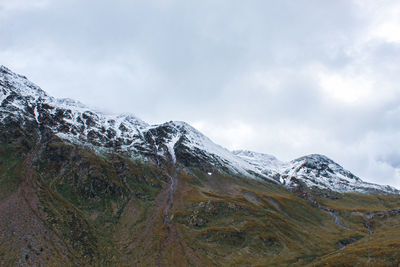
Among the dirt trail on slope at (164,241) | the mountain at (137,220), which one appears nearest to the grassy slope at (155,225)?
the dirt trail on slope at (164,241)

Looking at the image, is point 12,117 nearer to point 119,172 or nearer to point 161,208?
point 119,172

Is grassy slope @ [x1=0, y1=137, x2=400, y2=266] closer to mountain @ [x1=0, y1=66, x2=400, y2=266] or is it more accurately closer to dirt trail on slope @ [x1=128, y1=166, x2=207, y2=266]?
dirt trail on slope @ [x1=128, y1=166, x2=207, y2=266]

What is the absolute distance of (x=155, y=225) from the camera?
10512 cm

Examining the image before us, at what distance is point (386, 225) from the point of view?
14162cm

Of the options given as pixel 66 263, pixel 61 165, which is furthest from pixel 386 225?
pixel 61 165

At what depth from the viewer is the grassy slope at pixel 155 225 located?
3022 inches

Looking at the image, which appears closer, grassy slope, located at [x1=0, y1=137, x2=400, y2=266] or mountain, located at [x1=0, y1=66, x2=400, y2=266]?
grassy slope, located at [x1=0, y1=137, x2=400, y2=266]

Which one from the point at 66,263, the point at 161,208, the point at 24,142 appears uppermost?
the point at 24,142

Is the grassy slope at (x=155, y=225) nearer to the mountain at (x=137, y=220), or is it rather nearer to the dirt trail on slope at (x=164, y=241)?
the dirt trail on slope at (x=164, y=241)

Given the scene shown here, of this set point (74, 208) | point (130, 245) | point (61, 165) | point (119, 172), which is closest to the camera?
point (130, 245)

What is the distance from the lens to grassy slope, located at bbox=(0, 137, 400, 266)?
252 ft

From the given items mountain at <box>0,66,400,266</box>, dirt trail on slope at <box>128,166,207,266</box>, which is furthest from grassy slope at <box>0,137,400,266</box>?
mountain at <box>0,66,400,266</box>

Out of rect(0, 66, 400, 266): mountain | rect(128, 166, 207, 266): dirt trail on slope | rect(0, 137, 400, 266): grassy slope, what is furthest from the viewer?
rect(128, 166, 207, 266): dirt trail on slope

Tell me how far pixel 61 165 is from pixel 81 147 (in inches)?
1321
